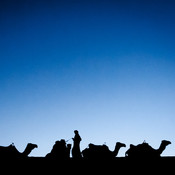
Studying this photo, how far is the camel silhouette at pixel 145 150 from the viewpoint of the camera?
10.5m

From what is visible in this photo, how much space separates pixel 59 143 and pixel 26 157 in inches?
73.8

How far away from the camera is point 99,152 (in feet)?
35.4

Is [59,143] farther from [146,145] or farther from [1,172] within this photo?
[146,145]

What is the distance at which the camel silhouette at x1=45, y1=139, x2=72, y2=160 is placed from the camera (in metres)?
10.8

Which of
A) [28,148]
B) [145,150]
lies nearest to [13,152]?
[28,148]

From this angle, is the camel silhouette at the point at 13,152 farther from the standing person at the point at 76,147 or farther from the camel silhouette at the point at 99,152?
the camel silhouette at the point at 99,152

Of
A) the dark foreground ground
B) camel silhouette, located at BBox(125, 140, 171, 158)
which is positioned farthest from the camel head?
camel silhouette, located at BBox(125, 140, 171, 158)

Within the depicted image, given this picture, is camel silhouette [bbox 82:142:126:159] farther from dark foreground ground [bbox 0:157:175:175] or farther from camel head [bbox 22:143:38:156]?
camel head [bbox 22:143:38:156]

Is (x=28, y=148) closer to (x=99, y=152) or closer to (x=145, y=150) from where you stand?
(x=99, y=152)

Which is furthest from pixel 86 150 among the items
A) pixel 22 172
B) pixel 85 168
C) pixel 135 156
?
pixel 22 172

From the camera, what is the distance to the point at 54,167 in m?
10.6

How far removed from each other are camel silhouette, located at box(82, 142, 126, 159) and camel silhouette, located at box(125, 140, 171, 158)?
0.71 meters

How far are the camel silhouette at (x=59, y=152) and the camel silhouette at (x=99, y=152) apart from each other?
100cm

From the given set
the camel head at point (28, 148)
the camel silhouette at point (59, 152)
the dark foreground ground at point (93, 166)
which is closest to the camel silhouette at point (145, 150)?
the dark foreground ground at point (93, 166)
